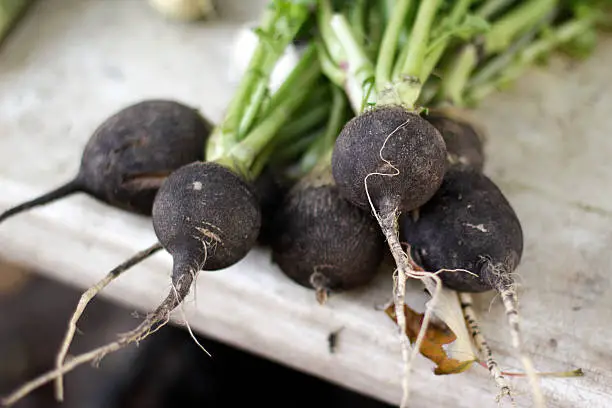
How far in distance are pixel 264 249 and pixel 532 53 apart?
729 mm

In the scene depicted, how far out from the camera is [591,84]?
1.36 meters

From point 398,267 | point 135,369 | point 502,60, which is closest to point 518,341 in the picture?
point 398,267

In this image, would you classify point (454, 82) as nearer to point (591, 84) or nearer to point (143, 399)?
point (591, 84)

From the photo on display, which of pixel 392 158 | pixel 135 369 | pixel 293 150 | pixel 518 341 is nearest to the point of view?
pixel 518 341

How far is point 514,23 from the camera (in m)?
1.22

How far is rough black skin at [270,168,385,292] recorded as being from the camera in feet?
3.03

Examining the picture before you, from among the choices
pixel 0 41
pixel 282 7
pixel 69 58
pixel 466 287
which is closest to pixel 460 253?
pixel 466 287

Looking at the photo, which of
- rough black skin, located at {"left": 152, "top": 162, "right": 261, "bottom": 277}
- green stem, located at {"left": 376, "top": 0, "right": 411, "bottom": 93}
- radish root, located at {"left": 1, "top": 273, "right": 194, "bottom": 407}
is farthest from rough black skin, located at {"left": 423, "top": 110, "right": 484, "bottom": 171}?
radish root, located at {"left": 1, "top": 273, "right": 194, "bottom": 407}

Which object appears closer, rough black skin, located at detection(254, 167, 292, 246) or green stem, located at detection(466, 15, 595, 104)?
rough black skin, located at detection(254, 167, 292, 246)

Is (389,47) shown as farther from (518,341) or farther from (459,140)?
(518,341)

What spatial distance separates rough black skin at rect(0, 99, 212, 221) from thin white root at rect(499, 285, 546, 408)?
573 millimetres

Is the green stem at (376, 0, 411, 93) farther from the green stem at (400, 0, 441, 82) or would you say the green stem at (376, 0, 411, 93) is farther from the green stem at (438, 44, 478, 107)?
the green stem at (438, 44, 478, 107)

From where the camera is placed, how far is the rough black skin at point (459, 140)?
3.24 feet

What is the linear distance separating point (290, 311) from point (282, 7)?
1.80 ft
